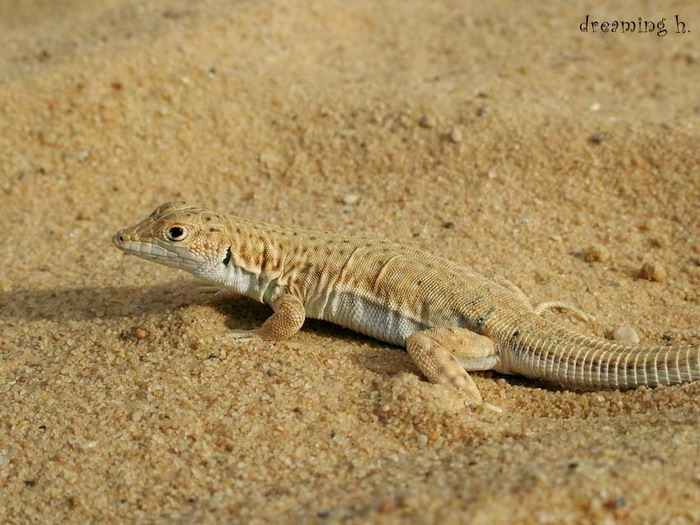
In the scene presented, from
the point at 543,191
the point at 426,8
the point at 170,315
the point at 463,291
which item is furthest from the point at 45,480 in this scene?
the point at 426,8

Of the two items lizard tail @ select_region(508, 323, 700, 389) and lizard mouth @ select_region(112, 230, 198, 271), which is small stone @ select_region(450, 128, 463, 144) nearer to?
lizard tail @ select_region(508, 323, 700, 389)

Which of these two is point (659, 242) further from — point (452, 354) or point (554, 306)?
point (452, 354)

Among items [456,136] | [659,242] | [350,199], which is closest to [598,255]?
[659,242]

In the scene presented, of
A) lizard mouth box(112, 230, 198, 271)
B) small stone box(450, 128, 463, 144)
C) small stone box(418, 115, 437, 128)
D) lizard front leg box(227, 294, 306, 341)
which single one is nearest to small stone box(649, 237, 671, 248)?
small stone box(450, 128, 463, 144)

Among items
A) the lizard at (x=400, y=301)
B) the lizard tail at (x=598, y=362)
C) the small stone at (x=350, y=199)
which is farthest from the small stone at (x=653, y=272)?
the small stone at (x=350, y=199)

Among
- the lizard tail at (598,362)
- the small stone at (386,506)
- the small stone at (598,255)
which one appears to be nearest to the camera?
the small stone at (386,506)

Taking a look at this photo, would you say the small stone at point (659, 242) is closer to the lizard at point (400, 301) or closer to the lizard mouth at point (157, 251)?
the lizard at point (400, 301)
